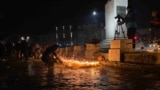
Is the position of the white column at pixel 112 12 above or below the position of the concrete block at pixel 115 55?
above

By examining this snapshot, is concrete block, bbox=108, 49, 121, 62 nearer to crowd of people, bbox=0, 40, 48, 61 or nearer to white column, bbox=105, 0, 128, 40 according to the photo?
white column, bbox=105, 0, 128, 40

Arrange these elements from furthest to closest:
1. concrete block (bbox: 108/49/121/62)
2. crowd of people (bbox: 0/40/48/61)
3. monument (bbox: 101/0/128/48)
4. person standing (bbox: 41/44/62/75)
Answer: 1. crowd of people (bbox: 0/40/48/61)
2. monument (bbox: 101/0/128/48)
3. concrete block (bbox: 108/49/121/62)
4. person standing (bbox: 41/44/62/75)

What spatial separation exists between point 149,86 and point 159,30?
6.55m

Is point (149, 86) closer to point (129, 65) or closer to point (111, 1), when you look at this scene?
point (129, 65)

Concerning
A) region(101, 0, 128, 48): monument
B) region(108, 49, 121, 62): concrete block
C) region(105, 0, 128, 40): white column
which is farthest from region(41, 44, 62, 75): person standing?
region(105, 0, 128, 40): white column

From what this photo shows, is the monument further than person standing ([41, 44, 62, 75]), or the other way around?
the monument

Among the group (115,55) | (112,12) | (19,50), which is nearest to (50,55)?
(115,55)

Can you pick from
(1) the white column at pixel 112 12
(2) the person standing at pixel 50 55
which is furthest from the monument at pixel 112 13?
(2) the person standing at pixel 50 55

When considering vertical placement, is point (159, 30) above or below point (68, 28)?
below

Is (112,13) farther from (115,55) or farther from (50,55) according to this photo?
(50,55)

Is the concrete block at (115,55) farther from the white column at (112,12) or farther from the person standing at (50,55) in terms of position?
the white column at (112,12)

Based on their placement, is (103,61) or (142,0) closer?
(103,61)

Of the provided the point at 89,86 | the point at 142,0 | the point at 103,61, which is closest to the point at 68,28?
the point at 142,0

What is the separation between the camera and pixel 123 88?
9.75 metres
